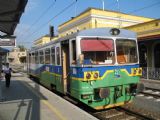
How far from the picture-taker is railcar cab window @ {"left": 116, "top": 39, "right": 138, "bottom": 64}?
11230 mm

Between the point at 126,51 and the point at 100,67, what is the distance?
5.11 feet

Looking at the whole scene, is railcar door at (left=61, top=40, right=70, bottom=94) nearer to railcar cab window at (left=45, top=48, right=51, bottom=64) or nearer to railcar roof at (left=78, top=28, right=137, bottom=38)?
railcar roof at (left=78, top=28, right=137, bottom=38)

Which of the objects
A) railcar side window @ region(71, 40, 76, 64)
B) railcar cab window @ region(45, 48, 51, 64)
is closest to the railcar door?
railcar side window @ region(71, 40, 76, 64)

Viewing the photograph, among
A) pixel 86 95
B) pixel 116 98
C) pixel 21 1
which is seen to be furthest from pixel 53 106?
pixel 21 1

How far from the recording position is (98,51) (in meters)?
10.8

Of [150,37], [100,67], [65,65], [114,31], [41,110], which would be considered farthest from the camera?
[150,37]

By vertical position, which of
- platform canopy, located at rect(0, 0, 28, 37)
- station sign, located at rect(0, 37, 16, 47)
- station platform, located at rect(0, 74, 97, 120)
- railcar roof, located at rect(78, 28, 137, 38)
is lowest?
station platform, located at rect(0, 74, 97, 120)

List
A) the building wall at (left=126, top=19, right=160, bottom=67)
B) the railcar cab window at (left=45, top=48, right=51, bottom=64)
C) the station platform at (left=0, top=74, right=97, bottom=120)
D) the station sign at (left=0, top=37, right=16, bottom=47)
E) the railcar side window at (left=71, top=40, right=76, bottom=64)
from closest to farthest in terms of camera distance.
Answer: the station platform at (left=0, top=74, right=97, bottom=120) < the railcar side window at (left=71, top=40, right=76, bottom=64) < the station sign at (left=0, top=37, right=16, bottom=47) < the railcar cab window at (left=45, top=48, right=51, bottom=64) < the building wall at (left=126, top=19, right=160, bottom=67)

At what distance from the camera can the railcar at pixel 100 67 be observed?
33.8ft

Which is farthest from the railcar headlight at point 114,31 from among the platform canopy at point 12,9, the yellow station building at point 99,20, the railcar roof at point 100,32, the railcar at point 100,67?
the yellow station building at point 99,20

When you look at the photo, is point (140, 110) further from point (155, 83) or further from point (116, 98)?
point (155, 83)

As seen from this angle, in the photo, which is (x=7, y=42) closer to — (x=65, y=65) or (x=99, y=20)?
(x=65, y=65)

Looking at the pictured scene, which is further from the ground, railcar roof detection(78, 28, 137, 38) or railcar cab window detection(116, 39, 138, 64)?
railcar roof detection(78, 28, 137, 38)

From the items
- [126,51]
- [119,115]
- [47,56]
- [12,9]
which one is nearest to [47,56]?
[47,56]
